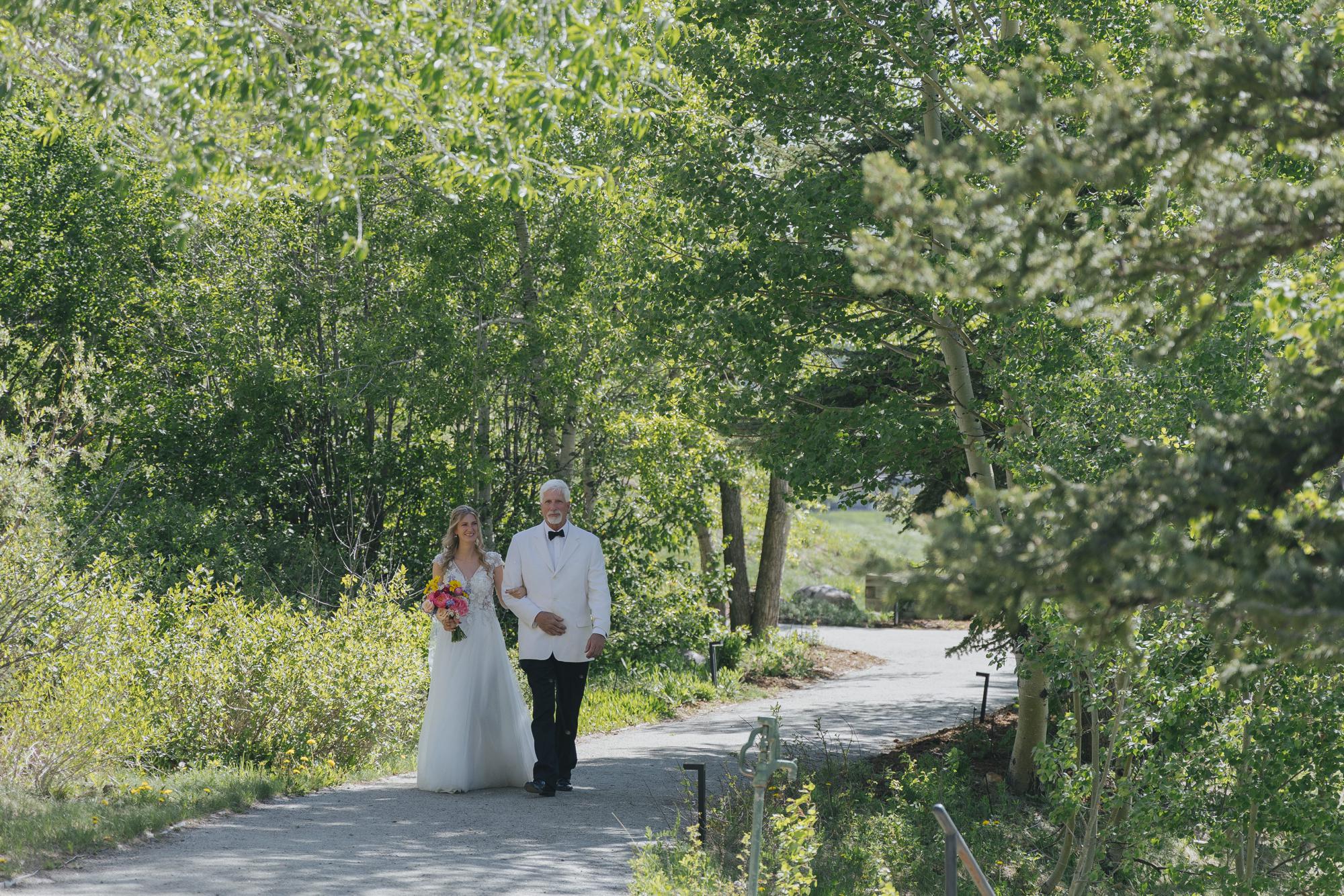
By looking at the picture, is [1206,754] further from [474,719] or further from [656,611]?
[656,611]

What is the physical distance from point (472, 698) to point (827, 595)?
27.0 meters

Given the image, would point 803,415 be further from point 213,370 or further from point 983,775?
point 213,370

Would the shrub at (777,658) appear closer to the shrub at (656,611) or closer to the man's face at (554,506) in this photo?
the shrub at (656,611)

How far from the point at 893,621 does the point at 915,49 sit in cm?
2558

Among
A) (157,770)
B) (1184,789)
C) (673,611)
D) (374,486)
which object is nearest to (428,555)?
(374,486)

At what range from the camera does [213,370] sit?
17578mm

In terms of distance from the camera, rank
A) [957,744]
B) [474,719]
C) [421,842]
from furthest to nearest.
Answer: [957,744], [474,719], [421,842]

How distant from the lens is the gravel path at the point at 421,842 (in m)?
6.50

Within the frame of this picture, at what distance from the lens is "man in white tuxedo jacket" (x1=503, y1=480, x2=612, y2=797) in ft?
30.5

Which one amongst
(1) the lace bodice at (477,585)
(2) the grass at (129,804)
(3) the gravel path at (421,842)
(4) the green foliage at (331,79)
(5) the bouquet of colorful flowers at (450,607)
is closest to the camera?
(4) the green foliage at (331,79)

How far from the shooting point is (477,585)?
10.0 metres

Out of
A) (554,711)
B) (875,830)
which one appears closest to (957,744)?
(875,830)

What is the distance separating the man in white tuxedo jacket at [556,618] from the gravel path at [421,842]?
1.09ft

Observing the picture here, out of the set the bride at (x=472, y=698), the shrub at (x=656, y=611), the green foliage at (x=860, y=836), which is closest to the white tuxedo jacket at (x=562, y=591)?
the bride at (x=472, y=698)
